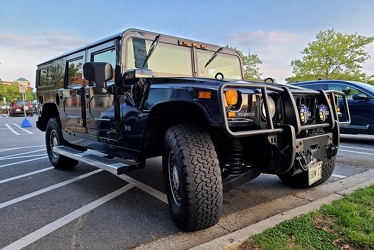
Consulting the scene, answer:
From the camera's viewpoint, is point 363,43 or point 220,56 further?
point 363,43

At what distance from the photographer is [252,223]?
265cm

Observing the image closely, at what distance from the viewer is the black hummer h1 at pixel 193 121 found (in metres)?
2.31

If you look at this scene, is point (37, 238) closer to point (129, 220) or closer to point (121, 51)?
point (129, 220)

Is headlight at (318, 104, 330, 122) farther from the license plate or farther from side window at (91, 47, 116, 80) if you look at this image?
side window at (91, 47, 116, 80)

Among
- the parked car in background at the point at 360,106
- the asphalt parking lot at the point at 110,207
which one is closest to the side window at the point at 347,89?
the parked car in background at the point at 360,106

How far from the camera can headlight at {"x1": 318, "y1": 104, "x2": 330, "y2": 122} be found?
2.82 m

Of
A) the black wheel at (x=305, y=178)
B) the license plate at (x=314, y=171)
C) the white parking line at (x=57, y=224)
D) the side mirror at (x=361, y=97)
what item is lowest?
the white parking line at (x=57, y=224)

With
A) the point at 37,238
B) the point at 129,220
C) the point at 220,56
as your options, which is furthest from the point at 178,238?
the point at 220,56

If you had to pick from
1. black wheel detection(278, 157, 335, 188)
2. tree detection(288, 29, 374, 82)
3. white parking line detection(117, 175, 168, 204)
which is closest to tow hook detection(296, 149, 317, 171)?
black wheel detection(278, 157, 335, 188)

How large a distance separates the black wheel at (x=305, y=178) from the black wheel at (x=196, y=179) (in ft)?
4.78

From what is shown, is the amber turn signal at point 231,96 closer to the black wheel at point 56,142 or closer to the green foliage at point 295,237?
the green foliage at point 295,237

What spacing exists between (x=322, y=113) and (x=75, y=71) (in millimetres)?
3610

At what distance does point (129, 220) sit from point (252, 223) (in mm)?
1211

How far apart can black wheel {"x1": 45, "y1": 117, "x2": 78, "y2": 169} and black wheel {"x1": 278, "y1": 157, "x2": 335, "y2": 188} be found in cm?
351
